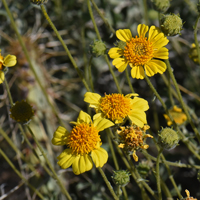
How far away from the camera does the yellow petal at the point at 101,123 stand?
1492 mm

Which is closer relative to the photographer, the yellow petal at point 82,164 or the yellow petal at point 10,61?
the yellow petal at point 82,164

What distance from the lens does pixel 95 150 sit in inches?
59.7

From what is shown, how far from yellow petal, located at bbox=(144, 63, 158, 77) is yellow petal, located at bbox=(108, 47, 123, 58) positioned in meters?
0.20

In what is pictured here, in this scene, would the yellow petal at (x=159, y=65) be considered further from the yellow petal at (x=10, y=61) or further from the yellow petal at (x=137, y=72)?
the yellow petal at (x=10, y=61)

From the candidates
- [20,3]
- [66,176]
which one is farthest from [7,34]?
[66,176]

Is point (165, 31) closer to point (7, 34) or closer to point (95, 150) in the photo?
point (95, 150)

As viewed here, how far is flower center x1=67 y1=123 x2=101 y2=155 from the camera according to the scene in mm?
1487

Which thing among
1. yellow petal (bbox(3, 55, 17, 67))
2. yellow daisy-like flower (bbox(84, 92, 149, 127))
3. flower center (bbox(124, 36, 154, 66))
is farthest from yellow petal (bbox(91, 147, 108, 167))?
yellow petal (bbox(3, 55, 17, 67))

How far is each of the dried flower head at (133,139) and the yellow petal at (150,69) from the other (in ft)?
1.11

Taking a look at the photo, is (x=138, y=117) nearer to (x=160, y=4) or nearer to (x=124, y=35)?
(x=124, y=35)

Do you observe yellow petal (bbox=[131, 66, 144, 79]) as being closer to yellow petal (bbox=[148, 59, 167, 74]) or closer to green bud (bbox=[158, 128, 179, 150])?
yellow petal (bbox=[148, 59, 167, 74])

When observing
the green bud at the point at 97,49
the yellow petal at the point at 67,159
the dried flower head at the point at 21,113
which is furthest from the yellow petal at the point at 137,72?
the dried flower head at the point at 21,113


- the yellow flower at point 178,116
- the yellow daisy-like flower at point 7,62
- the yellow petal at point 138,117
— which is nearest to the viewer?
the yellow petal at point 138,117

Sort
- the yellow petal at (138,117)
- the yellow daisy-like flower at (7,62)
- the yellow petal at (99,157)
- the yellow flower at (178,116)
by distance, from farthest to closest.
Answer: the yellow flower at (178,116)
the yellow daisy-like flower at (7,62)
the yellow petal at (138,117)
the yellow petal at (99,157)
